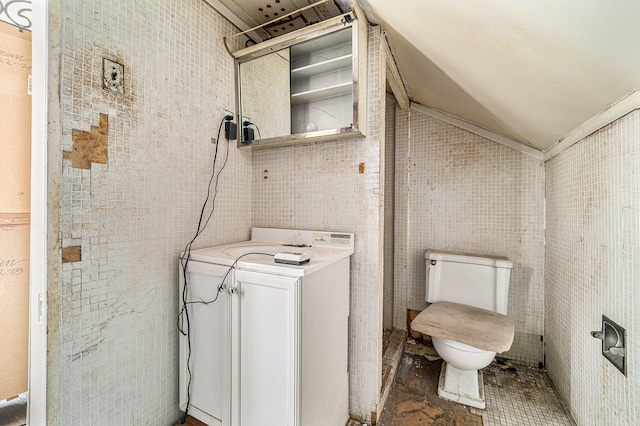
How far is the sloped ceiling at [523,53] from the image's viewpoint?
72cm

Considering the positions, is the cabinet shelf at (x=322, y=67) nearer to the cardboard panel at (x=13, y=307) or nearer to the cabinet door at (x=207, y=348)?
the cabinet door at (x=207, y=348)

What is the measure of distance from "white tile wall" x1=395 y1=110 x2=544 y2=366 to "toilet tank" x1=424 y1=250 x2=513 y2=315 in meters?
0.18

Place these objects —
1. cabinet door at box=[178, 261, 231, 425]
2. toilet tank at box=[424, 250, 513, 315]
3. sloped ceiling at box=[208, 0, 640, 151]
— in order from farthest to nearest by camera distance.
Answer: toilet tank at box=[424, 250, 513, 315], cabinet door at box=[178, 261, 231, 425], sloped ceiling at box=[208, 0, 640, 151]

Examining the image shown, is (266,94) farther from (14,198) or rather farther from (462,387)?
(462,387)

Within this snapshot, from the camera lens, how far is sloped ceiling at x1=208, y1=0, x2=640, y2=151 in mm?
720

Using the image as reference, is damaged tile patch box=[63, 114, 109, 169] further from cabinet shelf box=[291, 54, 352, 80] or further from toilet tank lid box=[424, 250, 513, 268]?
toilet tank lid box=[424, 250, 513, 268]

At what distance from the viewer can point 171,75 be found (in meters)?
1.25

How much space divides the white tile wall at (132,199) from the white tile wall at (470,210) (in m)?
1.61

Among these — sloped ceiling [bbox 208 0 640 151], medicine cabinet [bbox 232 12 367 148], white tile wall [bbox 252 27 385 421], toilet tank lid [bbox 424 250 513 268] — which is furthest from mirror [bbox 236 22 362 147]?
toilet tank lid [bbox 424 250 513 268]

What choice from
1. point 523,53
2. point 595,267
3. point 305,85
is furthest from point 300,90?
point 595,267

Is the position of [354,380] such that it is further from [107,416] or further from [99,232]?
[99,232]

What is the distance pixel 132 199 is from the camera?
111 centimetres

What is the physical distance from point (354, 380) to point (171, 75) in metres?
1.85

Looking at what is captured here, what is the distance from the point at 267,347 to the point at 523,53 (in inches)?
57.3
